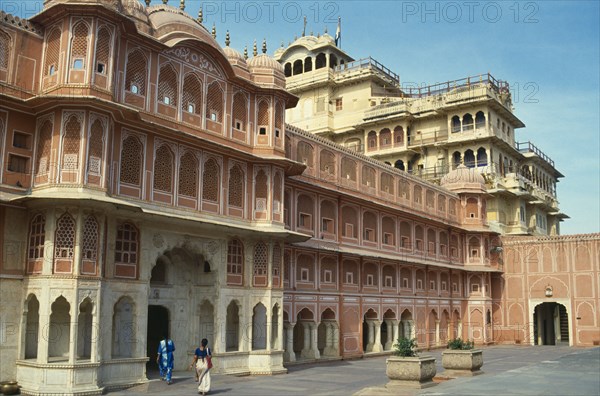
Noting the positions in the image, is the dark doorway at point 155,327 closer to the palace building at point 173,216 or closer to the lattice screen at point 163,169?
the palace building at point 173,216

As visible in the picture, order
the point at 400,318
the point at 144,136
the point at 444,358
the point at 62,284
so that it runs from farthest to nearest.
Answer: the point at 400,318 → the point at 444,358 → the point at 144,136 → the point at 62,284

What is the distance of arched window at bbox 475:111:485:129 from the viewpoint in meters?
50.5

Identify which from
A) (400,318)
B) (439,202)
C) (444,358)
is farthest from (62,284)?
(439,202)

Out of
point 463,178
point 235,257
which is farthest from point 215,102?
point 463,178

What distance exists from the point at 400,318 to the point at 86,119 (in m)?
25.3

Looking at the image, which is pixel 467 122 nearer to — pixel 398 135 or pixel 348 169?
pixel 398 135

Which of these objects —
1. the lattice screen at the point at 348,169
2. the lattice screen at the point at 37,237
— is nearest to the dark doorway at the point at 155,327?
the lattice screen at the point at 37,237

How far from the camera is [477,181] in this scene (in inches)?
1839

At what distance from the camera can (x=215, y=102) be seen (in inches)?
969

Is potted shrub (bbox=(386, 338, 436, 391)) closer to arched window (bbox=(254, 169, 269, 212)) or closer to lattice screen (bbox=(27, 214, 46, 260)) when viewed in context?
arched window (bbox=(254, 169, 269, 212))

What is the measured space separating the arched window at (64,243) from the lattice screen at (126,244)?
1.86 meters

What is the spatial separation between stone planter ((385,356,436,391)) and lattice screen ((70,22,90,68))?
44.3 feet

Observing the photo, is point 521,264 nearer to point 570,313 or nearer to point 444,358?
point 570,313

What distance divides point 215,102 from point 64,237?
338 inches
